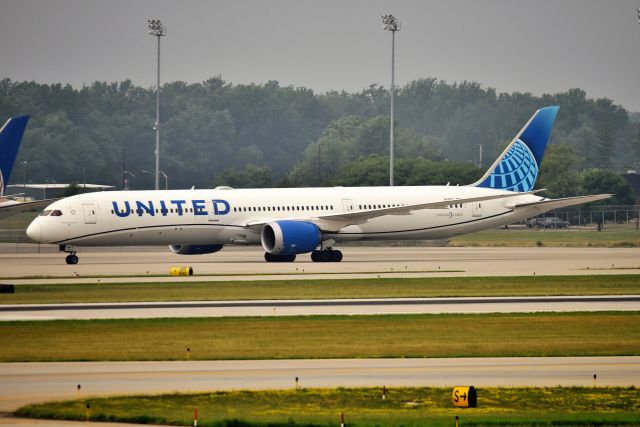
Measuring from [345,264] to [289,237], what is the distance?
352cm

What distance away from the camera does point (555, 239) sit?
93.1 meters

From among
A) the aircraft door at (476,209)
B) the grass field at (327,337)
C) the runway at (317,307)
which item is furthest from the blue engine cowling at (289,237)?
the grass field at (327,337)

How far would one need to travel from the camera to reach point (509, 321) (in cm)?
3625

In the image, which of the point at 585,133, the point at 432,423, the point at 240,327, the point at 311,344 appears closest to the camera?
the point at 432,423

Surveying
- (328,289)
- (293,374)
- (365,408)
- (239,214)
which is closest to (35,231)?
(239,214)

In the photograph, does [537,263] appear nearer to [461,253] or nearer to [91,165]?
[461,253]

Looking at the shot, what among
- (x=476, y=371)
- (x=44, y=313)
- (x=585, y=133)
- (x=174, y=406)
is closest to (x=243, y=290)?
(x=44, y=313)

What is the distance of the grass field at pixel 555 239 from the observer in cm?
8725

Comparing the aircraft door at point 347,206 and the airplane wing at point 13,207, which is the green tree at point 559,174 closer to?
the aircraft door at point 347,206

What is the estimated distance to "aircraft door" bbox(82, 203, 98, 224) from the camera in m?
64.7

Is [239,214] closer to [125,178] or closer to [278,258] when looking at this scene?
[278,258]

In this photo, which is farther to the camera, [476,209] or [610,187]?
[610,187]

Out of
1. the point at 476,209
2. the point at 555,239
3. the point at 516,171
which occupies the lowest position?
the point at 555,239

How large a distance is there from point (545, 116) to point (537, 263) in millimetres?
15747
